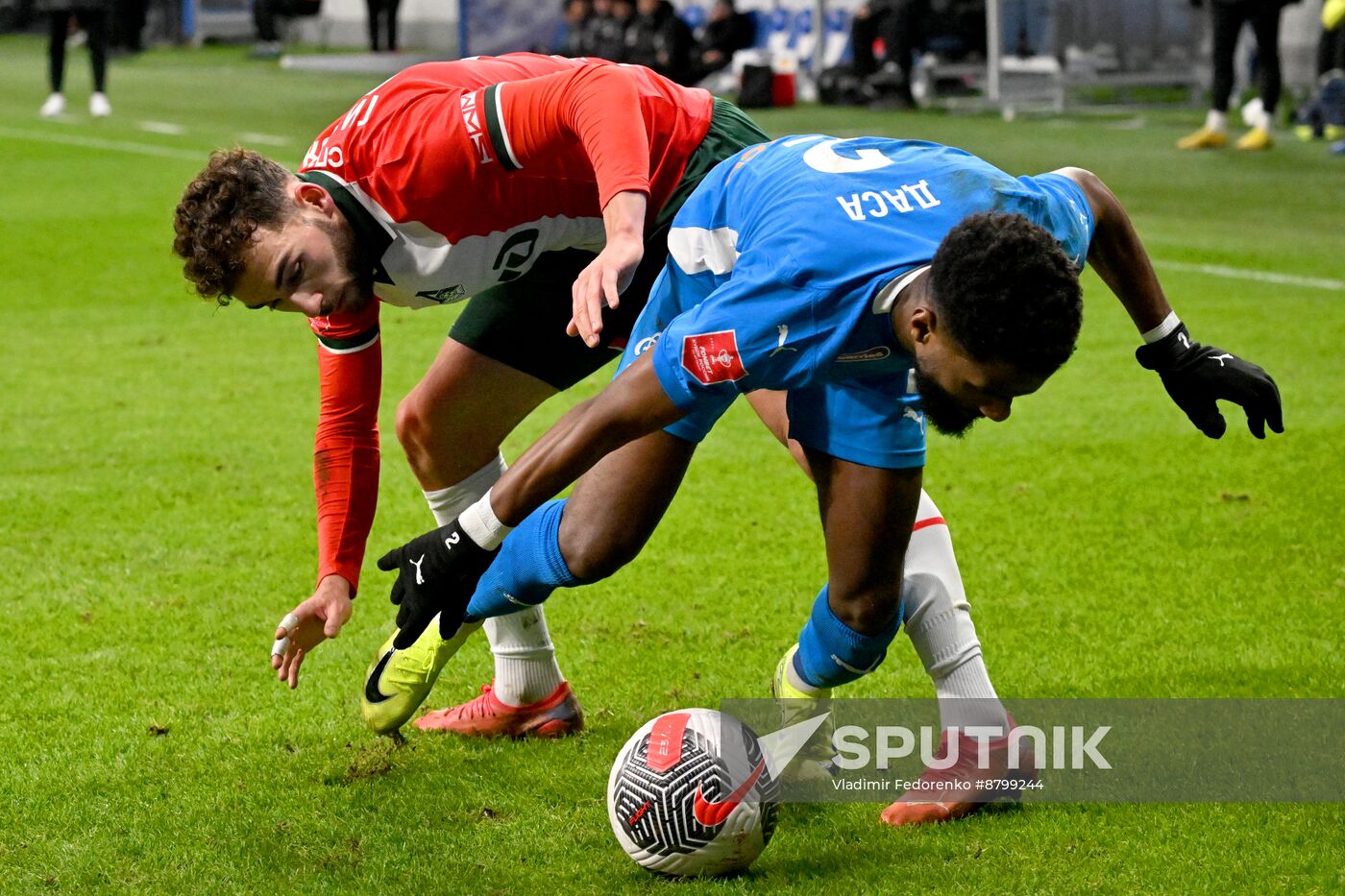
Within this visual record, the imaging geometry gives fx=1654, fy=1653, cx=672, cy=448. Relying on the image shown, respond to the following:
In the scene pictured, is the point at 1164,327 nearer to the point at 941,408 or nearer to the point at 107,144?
the point at 941,408

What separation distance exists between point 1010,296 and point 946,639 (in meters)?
1.10

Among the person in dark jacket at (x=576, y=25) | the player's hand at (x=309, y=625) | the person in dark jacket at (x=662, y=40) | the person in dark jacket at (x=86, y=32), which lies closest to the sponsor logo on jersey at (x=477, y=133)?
the player's hand at (x=309, y=625)

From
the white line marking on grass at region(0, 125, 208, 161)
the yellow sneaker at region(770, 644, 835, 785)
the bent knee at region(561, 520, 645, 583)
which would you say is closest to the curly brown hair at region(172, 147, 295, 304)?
the bent knee at region(561, 520, 645, 583)

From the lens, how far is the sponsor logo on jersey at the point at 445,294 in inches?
145

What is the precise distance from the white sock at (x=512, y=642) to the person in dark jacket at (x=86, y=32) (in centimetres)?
1446

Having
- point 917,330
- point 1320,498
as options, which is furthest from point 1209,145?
point 917,330

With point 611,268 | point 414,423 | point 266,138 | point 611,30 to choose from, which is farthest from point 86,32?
point 611,268

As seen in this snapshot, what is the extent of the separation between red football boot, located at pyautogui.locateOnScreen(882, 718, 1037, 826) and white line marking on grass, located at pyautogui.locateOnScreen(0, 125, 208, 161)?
13038 millimetres

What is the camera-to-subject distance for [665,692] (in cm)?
427

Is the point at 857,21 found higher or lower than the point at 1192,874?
higher

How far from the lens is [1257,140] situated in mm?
14891

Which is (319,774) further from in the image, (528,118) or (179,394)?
(179,394)

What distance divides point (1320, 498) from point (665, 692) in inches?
108

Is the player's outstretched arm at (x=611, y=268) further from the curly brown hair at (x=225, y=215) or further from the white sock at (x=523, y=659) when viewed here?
the white sock at (x=523, y=659)
